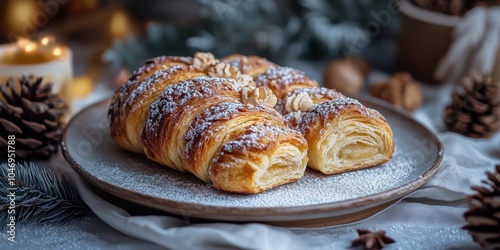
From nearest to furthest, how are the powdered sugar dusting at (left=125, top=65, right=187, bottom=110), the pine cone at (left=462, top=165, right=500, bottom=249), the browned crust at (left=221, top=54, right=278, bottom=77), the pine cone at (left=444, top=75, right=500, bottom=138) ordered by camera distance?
the pine cone at (left=462, top=165, right=500, bottom=249), the powdered sugar dusting at (left=125, top=65, right=187, bottom=110), the browned crust at (left=221, top=54, right=278, bottom=77), the pine cone at (left=444, top=75, right=500, bottom=138)

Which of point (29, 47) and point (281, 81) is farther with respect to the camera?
point (29, 47)

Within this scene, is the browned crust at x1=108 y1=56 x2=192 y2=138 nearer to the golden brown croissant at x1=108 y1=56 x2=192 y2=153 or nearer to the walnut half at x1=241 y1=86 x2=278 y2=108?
the golden brown croissant at x1=108 y1=56 x2=192 y2=153

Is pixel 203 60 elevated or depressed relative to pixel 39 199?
elevated

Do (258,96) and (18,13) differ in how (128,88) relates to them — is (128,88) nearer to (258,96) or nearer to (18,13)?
(258,96)

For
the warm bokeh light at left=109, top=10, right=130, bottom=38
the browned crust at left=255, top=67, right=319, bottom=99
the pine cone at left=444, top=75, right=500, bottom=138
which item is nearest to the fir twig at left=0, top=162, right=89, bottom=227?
the browned crust at left=255, top=67, right=319, bottom=99

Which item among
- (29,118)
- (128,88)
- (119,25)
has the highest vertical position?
(128,88)

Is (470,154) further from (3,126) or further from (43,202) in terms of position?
(3,126)

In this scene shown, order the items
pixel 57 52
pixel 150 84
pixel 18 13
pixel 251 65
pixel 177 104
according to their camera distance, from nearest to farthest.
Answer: pixel 177 104 → pixel 150 84 → pixel 251 65 → pixel 57 52 → pixel 18 13

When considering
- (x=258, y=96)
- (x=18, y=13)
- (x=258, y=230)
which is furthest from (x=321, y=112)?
(x=18, y=13)
